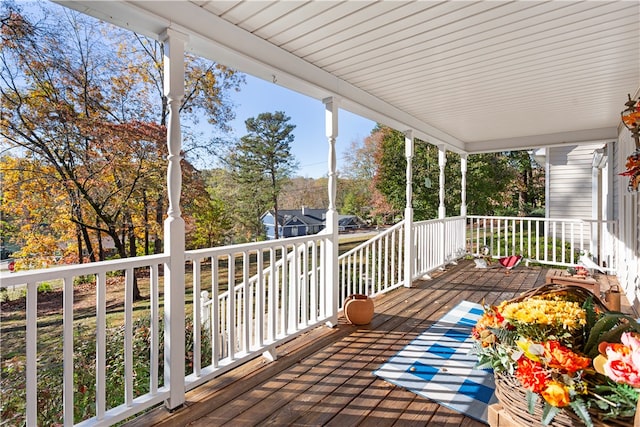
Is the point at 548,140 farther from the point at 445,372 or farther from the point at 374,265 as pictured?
the point at 445,372

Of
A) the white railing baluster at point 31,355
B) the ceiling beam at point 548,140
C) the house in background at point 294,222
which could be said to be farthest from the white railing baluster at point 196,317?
the ceiling beam at point 548,140

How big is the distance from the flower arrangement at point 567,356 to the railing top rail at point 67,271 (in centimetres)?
178

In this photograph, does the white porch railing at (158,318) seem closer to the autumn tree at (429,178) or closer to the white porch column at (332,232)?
the white porch column at (332,232)

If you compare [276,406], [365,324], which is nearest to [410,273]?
[365,324]

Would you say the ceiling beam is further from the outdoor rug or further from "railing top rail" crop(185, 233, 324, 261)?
"railing top rail" crop(185, 233, 324, 261)

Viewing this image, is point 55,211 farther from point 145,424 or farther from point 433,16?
point 433,16

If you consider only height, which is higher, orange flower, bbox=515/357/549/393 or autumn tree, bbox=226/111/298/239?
autumn tree, bbox=226/111/298/239

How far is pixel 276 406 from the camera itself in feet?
6.89

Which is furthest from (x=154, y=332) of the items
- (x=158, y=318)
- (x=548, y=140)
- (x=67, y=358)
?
(x=548, y=140)

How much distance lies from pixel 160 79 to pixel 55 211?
2046 mm

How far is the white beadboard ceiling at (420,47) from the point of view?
84.0 inches

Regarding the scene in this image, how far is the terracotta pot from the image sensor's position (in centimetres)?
350

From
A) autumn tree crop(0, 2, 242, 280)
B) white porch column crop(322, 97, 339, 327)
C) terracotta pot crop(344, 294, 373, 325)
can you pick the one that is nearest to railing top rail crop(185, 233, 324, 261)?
white porch column crop(322, 97, 339, 327)

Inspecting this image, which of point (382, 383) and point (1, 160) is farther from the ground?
point (1, 160)
